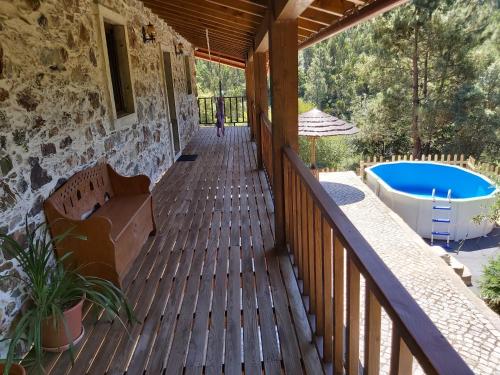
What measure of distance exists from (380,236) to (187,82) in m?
5.64

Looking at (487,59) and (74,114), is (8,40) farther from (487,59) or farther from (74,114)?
(487,59)

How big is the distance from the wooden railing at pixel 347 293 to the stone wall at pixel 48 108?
5.23 ft

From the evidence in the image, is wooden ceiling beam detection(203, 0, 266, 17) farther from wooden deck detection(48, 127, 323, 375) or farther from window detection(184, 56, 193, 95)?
window detection(184, 56, 193, 95)

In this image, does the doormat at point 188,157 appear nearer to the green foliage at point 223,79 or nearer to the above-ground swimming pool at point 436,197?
the above-ground swimming pool at point 436,197

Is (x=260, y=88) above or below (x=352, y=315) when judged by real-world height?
above

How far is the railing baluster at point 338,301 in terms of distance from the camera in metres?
1.56

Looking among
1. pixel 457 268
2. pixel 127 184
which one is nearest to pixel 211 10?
pixel 127 184

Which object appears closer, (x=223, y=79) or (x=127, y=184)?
(x=127, y=184)

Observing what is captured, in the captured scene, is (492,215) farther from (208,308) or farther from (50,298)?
(50,298)

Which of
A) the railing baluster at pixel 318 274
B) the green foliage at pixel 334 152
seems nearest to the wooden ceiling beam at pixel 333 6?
the railing baluster at pixel 318 274

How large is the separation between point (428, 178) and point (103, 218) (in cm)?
1197

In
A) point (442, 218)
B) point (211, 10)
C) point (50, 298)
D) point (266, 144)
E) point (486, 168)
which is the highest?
point (211, 10)

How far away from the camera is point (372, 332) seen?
3.91ft

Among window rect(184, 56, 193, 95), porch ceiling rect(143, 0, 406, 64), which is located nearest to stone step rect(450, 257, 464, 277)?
porch ceiling rect(143, 0, 406, 64)
